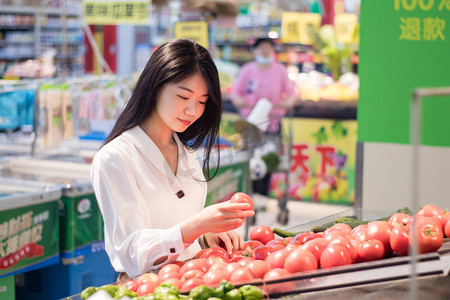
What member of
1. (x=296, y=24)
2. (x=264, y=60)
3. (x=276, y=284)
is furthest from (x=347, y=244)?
(x=296, y=24)

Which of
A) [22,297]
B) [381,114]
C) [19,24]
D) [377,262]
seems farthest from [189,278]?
[19,24]

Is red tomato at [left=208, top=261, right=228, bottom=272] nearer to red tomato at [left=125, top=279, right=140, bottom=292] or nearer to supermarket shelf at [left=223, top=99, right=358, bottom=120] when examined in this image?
red tomato at [left=125, top=279, right=140, bottom=292]

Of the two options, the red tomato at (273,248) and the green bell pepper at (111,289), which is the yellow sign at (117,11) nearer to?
the red tomato at (273,248)

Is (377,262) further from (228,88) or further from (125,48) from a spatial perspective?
(125,48)

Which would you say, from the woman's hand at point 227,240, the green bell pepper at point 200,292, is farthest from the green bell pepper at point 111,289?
the woman's hand at point 227,240

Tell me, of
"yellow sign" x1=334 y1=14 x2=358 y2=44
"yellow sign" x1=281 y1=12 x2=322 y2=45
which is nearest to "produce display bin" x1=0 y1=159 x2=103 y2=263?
"yellow sign" x1=281 y1=12 x2=322 y2=45

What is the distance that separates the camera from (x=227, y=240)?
2.32 metres

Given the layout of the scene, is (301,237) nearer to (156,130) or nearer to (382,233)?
(382,233)

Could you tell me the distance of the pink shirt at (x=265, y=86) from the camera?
755 cm

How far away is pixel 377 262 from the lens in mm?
1764

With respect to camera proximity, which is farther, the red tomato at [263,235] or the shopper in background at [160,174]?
the red tomato at [263,235]

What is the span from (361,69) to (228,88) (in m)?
5.57

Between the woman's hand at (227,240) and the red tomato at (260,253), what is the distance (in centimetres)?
19

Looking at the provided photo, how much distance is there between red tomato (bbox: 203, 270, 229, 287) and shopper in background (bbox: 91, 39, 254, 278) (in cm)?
19
